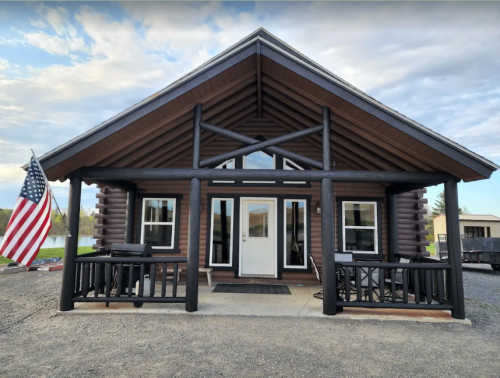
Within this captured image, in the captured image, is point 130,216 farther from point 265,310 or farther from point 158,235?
point 265,310

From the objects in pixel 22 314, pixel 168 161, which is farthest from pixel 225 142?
pixel 22 314

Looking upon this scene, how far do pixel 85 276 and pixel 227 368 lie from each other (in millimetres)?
3336

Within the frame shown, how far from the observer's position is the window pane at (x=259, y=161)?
324 inches

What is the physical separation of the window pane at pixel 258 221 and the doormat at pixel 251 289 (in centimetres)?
Answer: 128

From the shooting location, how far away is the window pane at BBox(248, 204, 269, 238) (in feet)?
26.3

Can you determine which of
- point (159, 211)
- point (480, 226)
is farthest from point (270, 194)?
point (480, 226)

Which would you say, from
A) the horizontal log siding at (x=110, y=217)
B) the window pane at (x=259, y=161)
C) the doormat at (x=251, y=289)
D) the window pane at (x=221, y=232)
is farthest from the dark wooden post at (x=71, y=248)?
the window pane at (x=259, y=161)

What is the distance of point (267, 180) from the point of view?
17.8 feet

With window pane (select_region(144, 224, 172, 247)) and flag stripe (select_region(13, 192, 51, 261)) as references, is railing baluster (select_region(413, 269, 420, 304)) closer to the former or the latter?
window pane (select_region(144, 224, 172, 247))

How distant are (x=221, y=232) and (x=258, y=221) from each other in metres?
0.99

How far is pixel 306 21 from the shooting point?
8.41 meters

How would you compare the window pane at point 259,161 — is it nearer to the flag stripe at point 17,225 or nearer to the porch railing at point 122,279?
the porch railing at point 122,279

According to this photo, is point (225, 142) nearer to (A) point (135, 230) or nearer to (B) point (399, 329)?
(A) point (135, 230)

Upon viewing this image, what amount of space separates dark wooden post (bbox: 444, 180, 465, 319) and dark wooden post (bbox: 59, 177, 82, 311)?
6.34 m
